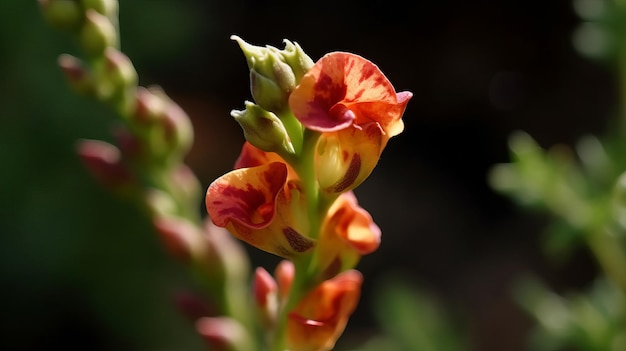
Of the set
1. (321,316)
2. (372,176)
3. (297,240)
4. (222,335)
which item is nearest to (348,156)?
(297,240)

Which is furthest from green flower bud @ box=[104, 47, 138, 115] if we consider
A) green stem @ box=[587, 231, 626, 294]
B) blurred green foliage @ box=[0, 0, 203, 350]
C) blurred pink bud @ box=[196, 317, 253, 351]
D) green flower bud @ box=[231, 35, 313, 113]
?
blurred green foliage @ box=[0, 0, 203, 350]

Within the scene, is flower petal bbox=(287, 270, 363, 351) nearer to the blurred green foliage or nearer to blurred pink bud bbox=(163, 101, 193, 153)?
blurred pink bud bbox=(163, 101, 193, 153)

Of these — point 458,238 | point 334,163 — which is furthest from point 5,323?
point 334,163

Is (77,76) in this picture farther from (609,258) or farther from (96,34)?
(609,258)

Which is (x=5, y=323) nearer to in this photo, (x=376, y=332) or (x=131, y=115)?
(x=376, y=332)

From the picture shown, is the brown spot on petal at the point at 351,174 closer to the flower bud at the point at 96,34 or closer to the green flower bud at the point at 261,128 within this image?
the green flower bud at the point at 261,128
